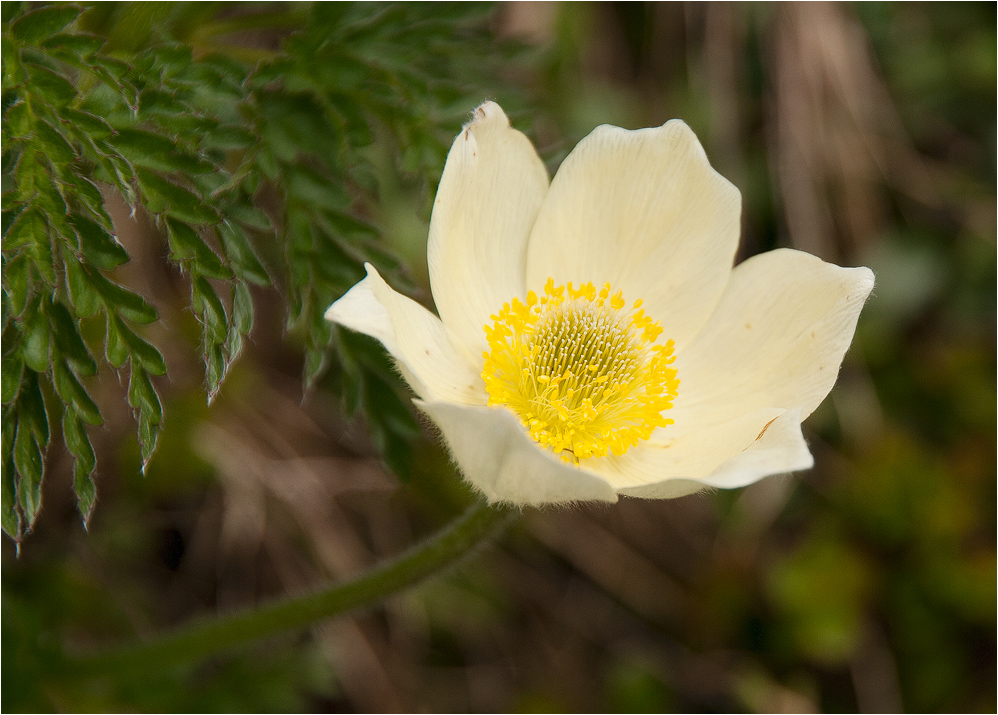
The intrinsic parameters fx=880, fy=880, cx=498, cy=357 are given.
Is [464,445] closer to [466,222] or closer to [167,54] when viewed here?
[466,222]

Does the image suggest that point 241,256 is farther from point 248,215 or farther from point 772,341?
point 772,341

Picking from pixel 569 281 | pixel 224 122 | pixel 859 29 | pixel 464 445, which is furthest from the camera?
pixel 859 29

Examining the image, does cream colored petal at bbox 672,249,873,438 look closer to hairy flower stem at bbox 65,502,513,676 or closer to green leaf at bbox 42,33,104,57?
hairy flower stem at bbox 65,502,513,676

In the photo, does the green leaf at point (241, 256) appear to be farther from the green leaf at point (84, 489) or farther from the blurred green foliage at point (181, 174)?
the green leaf at point (84, 489)

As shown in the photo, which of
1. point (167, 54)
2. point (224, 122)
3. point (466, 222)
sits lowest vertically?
point (466, 222)

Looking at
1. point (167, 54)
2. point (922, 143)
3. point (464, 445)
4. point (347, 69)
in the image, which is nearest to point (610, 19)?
point (922, 143)

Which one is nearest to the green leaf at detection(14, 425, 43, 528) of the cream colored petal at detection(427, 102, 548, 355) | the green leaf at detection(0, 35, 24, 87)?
the green leaf at detection(0, 35, 24, 87)
